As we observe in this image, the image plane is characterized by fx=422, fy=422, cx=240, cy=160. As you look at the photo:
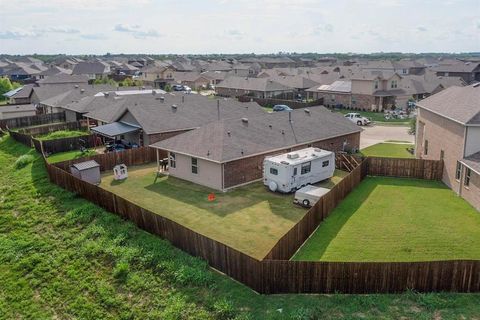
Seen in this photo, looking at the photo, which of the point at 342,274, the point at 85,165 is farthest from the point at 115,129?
the point at 342,274

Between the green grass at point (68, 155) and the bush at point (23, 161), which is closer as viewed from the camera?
the bush at point (23, 161)

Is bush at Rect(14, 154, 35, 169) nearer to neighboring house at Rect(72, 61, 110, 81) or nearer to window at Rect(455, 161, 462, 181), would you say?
window at Rect(455, 161, 462, 181)

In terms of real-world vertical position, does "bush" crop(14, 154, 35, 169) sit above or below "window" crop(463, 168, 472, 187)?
below

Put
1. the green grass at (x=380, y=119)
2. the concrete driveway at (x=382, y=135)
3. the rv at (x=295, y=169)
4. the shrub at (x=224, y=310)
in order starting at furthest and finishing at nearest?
1. the green grass at (x=380, y=119)
2. the concrete driveway at (x=382, y=135)
3. the rv at (x=295, y=169)
4. the shrub at (x=224, y=310)

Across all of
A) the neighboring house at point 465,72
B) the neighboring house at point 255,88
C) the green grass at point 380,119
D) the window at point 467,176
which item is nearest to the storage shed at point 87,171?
the window at point 467,176

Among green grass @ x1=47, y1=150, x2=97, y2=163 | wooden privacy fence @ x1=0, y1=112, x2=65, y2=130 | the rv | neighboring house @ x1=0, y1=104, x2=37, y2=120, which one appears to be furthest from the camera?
neighboring house @ x1=0, y1=104, x2=37, y2=120

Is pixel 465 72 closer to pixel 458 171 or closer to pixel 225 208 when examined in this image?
pixel 458 171

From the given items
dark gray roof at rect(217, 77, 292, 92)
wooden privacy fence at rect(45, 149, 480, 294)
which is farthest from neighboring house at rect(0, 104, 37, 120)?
wooden privacy fence at rect(45, 149, 480, 294)

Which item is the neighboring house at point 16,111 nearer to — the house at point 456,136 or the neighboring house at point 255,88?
the neighboring house at point 255,88
